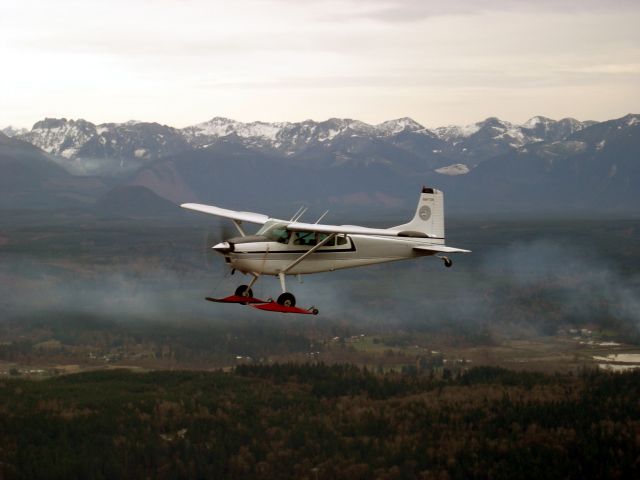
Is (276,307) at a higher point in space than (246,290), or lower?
lower

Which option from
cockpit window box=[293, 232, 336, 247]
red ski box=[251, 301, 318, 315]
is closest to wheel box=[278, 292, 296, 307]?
red ski box=[251, 301, 318, 315]

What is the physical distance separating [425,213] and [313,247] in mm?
14134

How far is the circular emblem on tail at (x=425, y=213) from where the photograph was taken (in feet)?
368

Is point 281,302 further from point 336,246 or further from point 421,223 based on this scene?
point 421,223

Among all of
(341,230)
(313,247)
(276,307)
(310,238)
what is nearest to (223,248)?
(276,307)

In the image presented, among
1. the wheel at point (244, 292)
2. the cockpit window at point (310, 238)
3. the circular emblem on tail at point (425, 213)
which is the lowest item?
the wheel at point (244, 292)

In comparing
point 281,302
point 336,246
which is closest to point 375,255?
point 336,246

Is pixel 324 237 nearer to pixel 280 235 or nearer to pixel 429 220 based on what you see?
pixel 280 235

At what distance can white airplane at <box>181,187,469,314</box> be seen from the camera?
103m

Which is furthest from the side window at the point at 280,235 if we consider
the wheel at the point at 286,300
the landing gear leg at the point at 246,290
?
the wheel at the point at 286,300

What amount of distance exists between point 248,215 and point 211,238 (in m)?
8.81

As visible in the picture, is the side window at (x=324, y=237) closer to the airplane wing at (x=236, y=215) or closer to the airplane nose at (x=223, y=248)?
the airplane wing at (x=236, y=215)

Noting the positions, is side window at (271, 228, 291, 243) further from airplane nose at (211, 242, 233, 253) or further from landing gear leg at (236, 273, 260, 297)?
airplane nose at (211, 242, 233, 253)

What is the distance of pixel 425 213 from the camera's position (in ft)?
369
